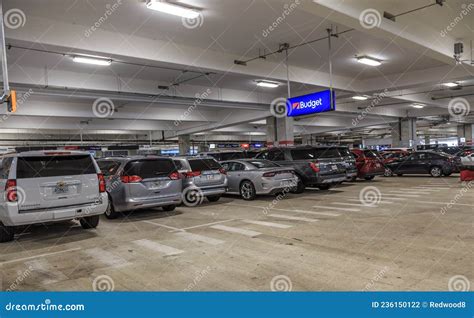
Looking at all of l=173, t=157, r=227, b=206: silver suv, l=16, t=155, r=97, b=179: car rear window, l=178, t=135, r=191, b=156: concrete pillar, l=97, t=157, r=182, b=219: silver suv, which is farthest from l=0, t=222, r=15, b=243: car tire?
l=178, t=135, r=191, b=156: concrete pillar

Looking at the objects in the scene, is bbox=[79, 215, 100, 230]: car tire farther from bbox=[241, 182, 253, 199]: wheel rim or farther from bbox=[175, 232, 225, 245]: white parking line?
bbox=[241, 182, 253, 199]: wheel rim

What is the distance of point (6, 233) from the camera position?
7.12m

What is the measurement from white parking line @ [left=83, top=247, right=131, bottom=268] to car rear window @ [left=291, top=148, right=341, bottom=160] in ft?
27.7

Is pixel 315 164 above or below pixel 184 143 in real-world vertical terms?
below

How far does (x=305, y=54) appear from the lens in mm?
13992

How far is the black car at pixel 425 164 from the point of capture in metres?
18.3

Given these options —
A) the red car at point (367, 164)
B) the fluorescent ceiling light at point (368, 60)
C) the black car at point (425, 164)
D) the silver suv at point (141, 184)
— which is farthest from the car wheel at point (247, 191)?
the black car at point (425, 164)

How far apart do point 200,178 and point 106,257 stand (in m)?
5.63

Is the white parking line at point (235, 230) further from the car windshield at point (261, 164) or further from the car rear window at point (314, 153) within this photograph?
the car rear window at point (314, 153)

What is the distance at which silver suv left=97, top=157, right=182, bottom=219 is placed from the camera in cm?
900

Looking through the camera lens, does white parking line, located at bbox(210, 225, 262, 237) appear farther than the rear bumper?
Yes

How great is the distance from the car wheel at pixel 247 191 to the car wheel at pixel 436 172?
37.1 ft

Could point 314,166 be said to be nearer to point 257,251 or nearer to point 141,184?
point 141,184

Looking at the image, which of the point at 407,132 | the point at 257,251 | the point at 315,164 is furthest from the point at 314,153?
the point at 407,132
